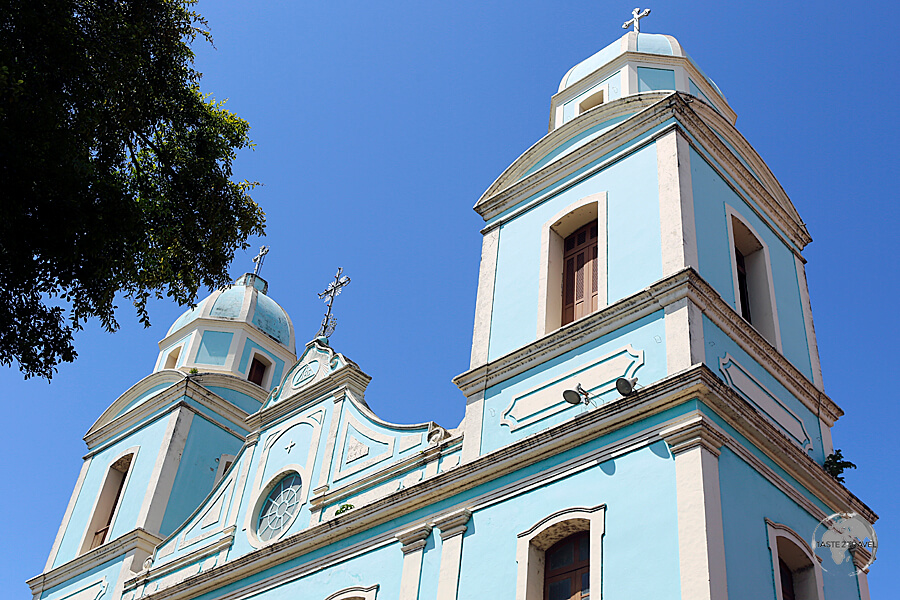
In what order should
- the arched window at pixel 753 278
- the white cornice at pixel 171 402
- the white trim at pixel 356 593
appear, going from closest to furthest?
the white trim at pixel 356 593 → the arched window at pixel 753 278 → the white cornice at pixel 171 402

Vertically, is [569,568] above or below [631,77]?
below

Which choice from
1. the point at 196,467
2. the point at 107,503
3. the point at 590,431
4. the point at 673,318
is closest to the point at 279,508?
the point at 196,467

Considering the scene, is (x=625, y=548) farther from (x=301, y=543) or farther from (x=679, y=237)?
(x=301, y=543)

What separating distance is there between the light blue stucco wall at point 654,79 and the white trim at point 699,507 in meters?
7.35

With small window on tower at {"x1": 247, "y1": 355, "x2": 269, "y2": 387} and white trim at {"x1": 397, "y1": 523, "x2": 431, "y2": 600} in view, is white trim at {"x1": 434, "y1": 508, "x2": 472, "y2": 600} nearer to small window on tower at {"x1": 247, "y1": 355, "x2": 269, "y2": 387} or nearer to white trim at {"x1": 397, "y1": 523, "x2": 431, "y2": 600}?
white trim at {"x1": 397, "y1": 523, "x2": 431, "y2": 600}

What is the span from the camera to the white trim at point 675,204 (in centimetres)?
1191

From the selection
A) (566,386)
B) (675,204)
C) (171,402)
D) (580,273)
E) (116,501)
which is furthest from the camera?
(116,501)

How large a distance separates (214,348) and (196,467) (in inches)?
130

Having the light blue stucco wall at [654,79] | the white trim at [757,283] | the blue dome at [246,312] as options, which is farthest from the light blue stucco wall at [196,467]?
the white trim at [757,283]

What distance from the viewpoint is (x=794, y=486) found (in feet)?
37.3

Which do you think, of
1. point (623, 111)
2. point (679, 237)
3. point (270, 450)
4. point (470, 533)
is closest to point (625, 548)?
point (470, 533)

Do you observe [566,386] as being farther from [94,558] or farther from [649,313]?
[94,558]

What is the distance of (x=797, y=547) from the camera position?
10.8 m

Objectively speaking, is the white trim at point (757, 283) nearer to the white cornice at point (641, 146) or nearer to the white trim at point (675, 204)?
the white cornice at point (641, 146)
